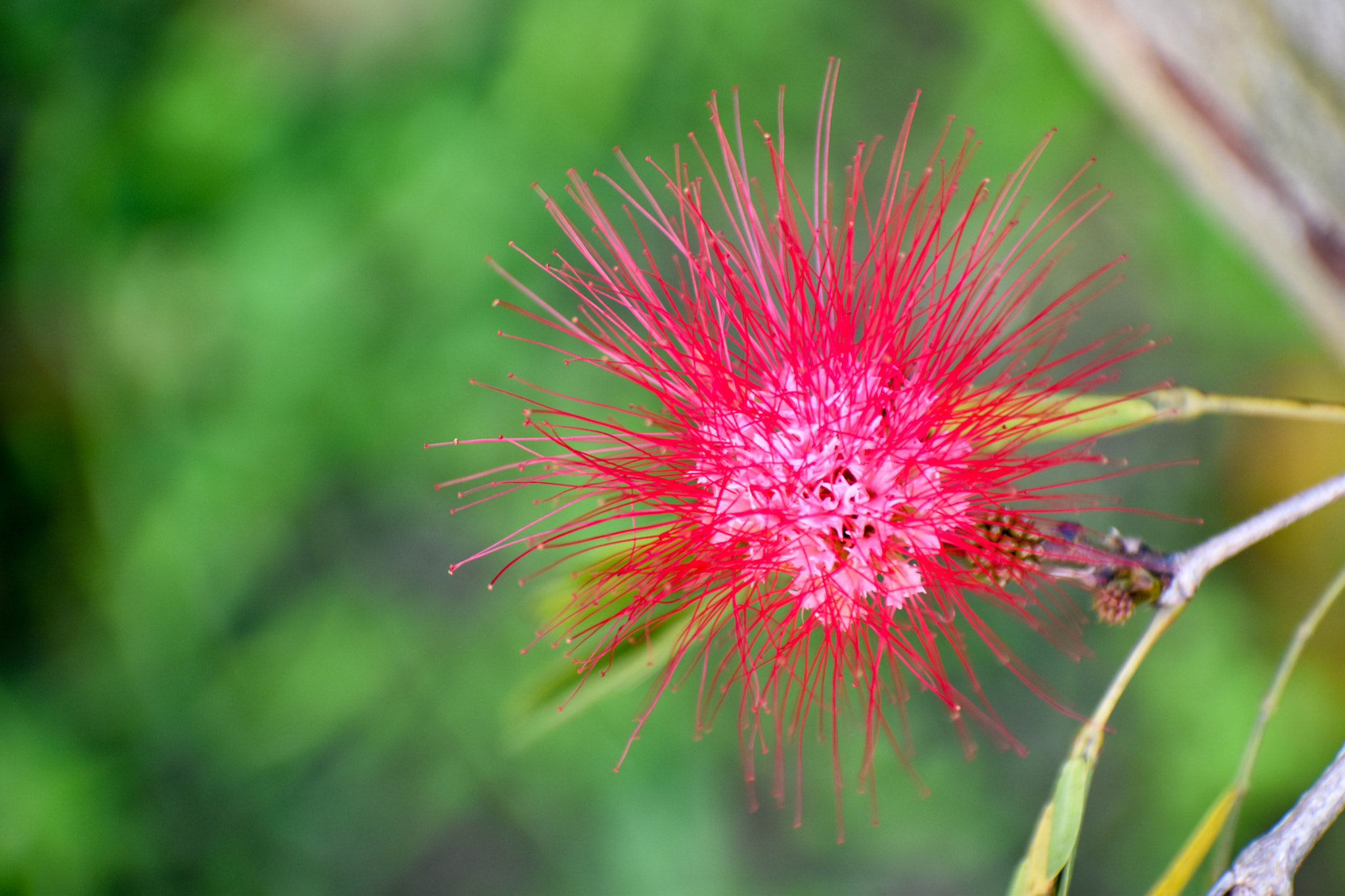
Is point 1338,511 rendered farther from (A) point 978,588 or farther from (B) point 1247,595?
(A) point 978,588

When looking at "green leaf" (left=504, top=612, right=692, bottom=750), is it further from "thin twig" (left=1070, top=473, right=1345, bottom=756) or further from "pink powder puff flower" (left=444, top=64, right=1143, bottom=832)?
"thin twig" (left=1070, top=473, right=1345, bottom=756)

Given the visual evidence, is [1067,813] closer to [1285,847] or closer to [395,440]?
[1285,847]

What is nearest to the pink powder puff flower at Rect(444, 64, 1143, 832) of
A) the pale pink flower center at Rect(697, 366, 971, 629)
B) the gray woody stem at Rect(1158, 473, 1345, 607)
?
the pale pink flower center at Rect(697, 366, 971, 629)

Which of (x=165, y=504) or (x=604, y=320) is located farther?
(x=165, y=504)

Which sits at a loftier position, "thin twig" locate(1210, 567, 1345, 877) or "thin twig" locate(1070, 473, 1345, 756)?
"thin twig" locate(1070, 473, 1345, 756)

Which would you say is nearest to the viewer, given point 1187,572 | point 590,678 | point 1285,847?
point 1285,847

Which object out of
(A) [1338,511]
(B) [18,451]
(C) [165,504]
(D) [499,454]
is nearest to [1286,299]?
(A) [1338,511]

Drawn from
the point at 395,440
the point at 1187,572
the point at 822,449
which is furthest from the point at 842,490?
the point at 395,440
